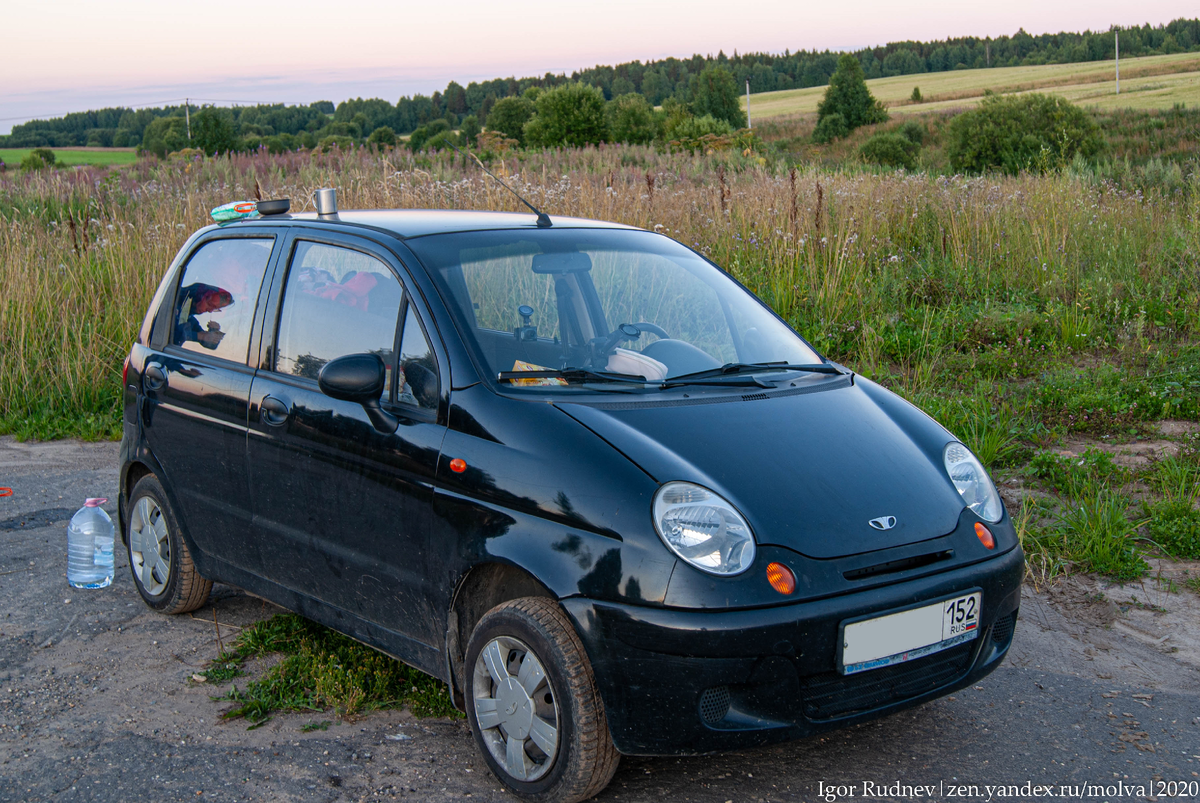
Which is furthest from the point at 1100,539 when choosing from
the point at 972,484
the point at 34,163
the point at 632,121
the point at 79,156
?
the point at 79,156

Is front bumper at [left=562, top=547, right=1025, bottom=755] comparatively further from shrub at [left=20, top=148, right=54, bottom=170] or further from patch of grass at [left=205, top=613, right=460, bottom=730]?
shrub at [left=20, top=148, right=54, bottom=170]

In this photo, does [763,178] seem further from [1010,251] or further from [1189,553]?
[1189,553]

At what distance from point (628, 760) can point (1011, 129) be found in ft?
133

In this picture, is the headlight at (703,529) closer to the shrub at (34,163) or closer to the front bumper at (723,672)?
the front bumper at (723,672)

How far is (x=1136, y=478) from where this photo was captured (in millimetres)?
5801

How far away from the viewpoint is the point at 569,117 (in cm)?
3666

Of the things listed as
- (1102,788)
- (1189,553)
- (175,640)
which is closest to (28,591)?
(175,640)

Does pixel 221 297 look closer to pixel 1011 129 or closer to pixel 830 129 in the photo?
pixel 1011 129

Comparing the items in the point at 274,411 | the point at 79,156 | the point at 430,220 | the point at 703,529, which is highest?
the point at 79,156

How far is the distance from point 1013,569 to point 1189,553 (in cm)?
251

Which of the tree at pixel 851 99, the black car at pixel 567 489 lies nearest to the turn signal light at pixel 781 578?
the black car at pixel 567 489

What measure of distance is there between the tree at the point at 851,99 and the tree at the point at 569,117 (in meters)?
28.3

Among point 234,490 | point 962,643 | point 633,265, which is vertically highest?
point 633,265

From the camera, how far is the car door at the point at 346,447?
3.26 metres
